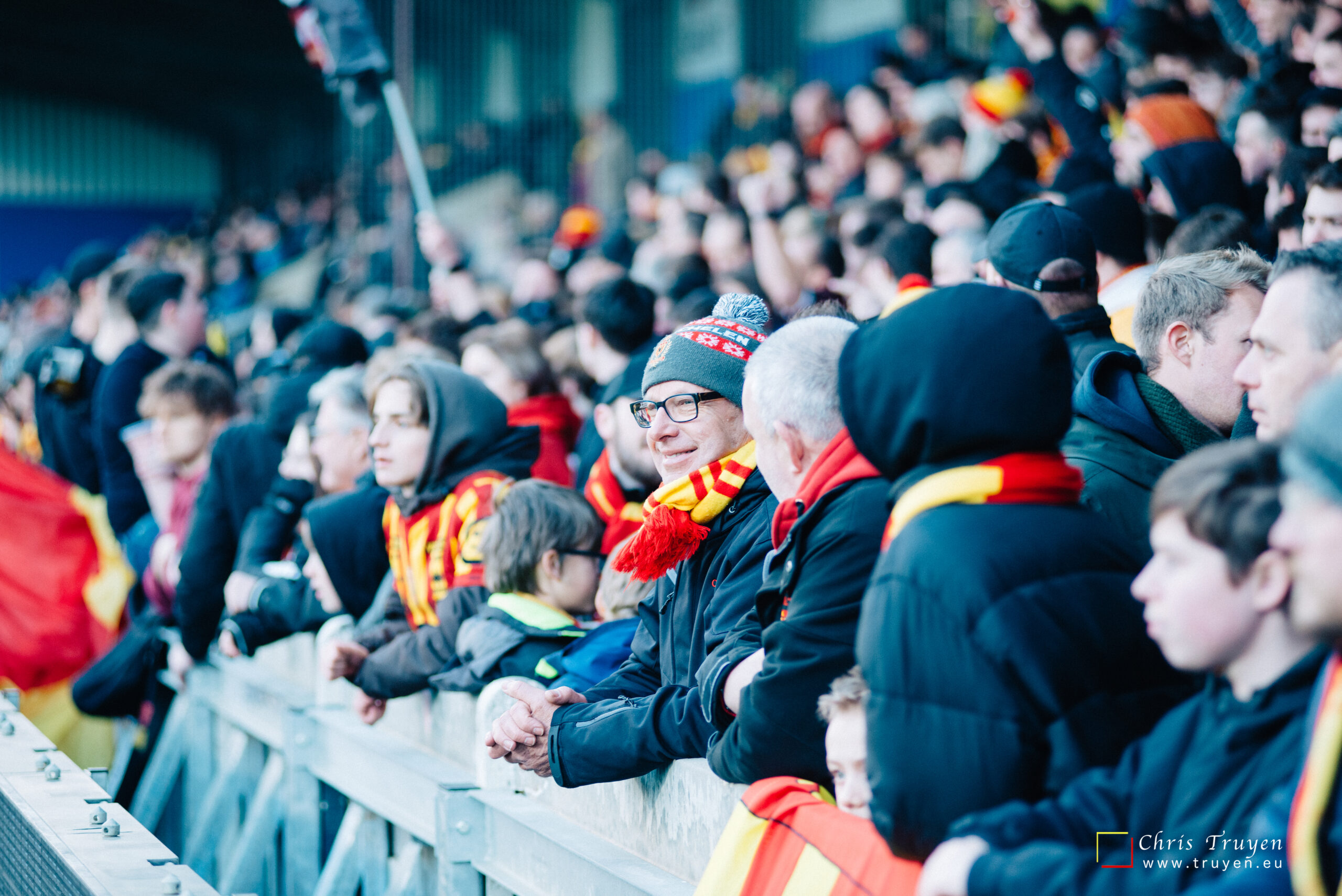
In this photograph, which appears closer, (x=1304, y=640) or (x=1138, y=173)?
(x=1304, y=640)

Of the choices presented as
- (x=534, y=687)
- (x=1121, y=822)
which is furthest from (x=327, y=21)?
(x=1121, y=822)

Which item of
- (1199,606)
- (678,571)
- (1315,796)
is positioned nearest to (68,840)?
(678,571)

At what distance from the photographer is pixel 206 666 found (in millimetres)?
5004

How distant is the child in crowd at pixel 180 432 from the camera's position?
539cm

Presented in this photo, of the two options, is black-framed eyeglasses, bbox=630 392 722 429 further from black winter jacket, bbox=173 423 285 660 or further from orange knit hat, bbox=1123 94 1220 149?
orange knit hat, bbox=1123 94 1220 149

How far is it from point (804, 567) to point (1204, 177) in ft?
10.9

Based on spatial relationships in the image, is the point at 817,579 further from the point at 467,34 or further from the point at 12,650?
the point at 467,34

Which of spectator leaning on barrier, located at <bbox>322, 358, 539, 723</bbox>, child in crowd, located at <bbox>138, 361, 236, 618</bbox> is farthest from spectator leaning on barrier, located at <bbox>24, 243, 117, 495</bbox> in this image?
spectator leaning on barrier, located at <bbox>322, 358, 539, 723</bbox>

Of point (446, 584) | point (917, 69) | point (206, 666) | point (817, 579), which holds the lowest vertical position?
point (206, 666)

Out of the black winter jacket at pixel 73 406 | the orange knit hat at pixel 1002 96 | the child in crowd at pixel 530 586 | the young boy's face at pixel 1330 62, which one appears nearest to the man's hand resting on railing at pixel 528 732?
the child in crowd at pixel 530 586

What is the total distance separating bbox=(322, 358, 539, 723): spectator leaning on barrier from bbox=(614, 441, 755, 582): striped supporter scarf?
1091mm

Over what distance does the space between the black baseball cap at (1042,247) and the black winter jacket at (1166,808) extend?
1771 mm

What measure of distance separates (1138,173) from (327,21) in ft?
13.5

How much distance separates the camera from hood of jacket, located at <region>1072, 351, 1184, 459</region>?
280 cm
